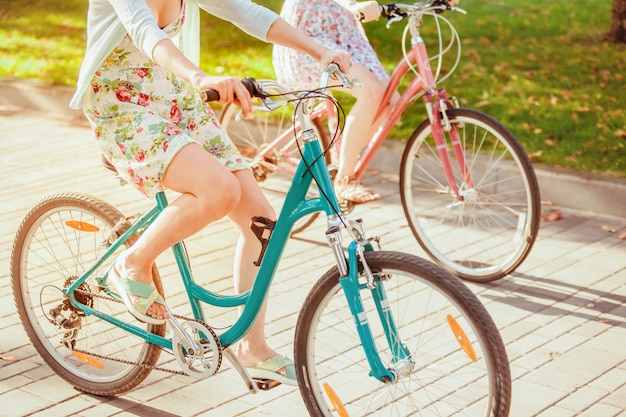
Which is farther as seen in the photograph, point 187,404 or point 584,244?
point 584,244

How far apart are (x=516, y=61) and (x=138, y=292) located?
6531mm

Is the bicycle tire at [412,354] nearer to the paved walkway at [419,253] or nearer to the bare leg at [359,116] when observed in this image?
the paved walkway at [419,253]

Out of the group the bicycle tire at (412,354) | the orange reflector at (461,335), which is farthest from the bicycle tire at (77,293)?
the orange reflector at (461,335)

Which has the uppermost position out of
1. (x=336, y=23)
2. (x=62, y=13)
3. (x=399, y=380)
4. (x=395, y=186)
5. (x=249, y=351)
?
(x=336, y=23)

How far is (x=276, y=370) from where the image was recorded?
389cm

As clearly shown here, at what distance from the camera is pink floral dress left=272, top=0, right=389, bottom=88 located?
6.05m

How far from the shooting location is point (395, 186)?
24.3 feet

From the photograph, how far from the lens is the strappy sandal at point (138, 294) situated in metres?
3.85

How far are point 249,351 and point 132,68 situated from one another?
1.15 metres

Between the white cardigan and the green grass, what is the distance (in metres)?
3.74

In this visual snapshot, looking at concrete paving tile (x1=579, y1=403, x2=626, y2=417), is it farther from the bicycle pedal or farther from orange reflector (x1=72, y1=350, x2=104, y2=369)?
orange reflector (x1=72, y1=350, x2=104, y2=369)

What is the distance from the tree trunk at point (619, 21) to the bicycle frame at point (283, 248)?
724 cm

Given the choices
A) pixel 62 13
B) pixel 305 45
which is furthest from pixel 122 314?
pixel 62 13

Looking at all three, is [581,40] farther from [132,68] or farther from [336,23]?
[132,68]
